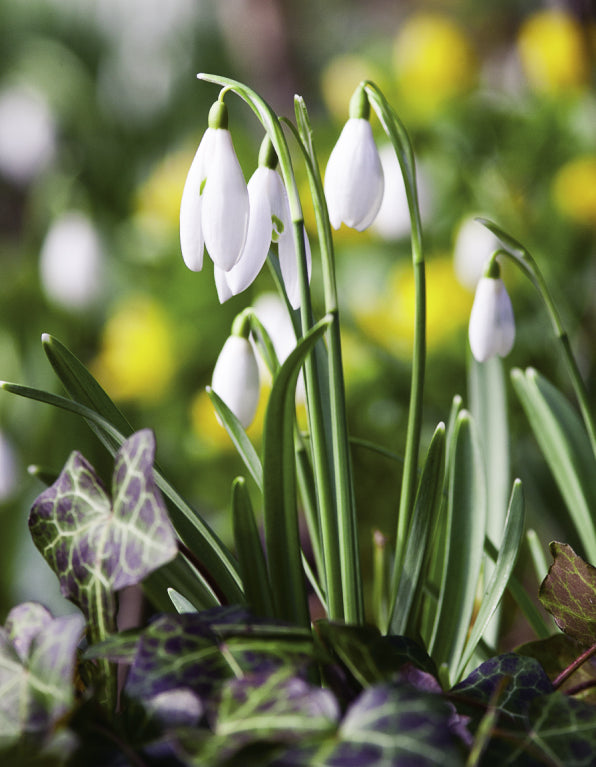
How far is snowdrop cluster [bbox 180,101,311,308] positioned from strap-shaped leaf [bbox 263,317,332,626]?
0.06m

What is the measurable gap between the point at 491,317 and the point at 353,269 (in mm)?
747

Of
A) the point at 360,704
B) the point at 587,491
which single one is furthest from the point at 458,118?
the point at 360,704

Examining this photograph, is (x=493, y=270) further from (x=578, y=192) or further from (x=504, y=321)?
(x=578, y=192)

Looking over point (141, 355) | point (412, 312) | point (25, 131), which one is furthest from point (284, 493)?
point (25, 131)

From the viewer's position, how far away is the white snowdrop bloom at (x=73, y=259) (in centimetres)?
104

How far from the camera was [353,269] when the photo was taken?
3.73 ft

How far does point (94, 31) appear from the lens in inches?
74.4

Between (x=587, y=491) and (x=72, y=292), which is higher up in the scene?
(x=72, y=292)

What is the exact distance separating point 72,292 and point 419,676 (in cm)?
90

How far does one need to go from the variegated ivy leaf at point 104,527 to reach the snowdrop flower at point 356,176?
6.1 inches

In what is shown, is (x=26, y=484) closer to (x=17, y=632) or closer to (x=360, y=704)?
(x=17, y=632)

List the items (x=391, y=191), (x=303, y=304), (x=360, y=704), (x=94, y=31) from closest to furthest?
1. (x=360, y=704)
2. (x=303, y=304)
3. (x=391, y=191)
4. (x=94, y=31)

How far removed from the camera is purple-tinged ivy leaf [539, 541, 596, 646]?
0.98 ft

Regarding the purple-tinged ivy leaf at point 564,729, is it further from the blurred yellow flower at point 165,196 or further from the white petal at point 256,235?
the blurred yellow flower at point 165,196
